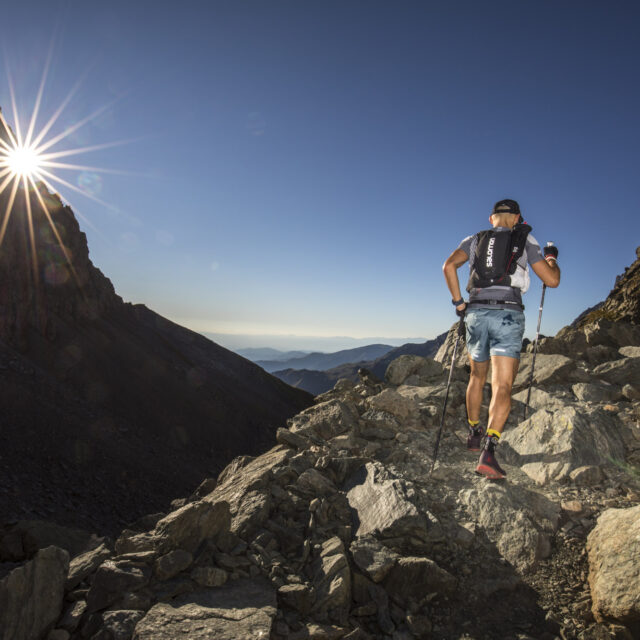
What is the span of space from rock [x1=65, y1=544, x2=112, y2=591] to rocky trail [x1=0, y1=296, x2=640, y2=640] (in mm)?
17

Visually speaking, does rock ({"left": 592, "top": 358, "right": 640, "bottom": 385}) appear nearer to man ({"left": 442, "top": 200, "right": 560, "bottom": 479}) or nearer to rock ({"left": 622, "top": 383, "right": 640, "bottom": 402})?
rock ({"left": 622, "top": 383, "right": 640, "bottom": 402})

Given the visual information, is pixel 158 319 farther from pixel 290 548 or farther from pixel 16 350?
pixel 290 548

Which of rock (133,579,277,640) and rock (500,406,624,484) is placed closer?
rock (133,579,277,640)

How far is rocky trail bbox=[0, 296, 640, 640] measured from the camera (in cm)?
341

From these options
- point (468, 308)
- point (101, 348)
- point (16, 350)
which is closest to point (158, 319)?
point (101, 348)

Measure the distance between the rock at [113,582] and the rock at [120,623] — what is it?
160 millimetres

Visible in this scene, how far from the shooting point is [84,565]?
4.07m

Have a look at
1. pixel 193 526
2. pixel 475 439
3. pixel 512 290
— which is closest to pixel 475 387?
pixel 475 439

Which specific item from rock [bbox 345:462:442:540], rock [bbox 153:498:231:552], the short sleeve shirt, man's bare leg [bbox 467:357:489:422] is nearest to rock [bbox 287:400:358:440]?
rock [bbox 345:462:442:540]

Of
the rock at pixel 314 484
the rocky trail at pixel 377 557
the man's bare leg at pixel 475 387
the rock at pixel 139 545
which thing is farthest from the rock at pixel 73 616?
the man's bare leg at pixel 475 387

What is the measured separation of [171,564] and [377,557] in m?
2.26

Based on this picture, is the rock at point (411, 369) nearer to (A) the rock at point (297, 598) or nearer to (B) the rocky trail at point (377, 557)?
(B) the rocky trail at point (377, 557)

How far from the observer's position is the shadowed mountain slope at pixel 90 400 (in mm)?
47500

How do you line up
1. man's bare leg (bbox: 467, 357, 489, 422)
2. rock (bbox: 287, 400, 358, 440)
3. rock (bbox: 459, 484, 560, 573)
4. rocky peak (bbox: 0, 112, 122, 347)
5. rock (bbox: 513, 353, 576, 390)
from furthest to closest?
rocky peak (bbox: 0, 112, 122, 347) → rock (bbox: 513, 353, 576, 390) → rock (bbox: 287, 400, 358, 440) → man's bare leg (bbox: 467, 357, 489, 422) → rock (bbox: 459, 484, 560, 573)
